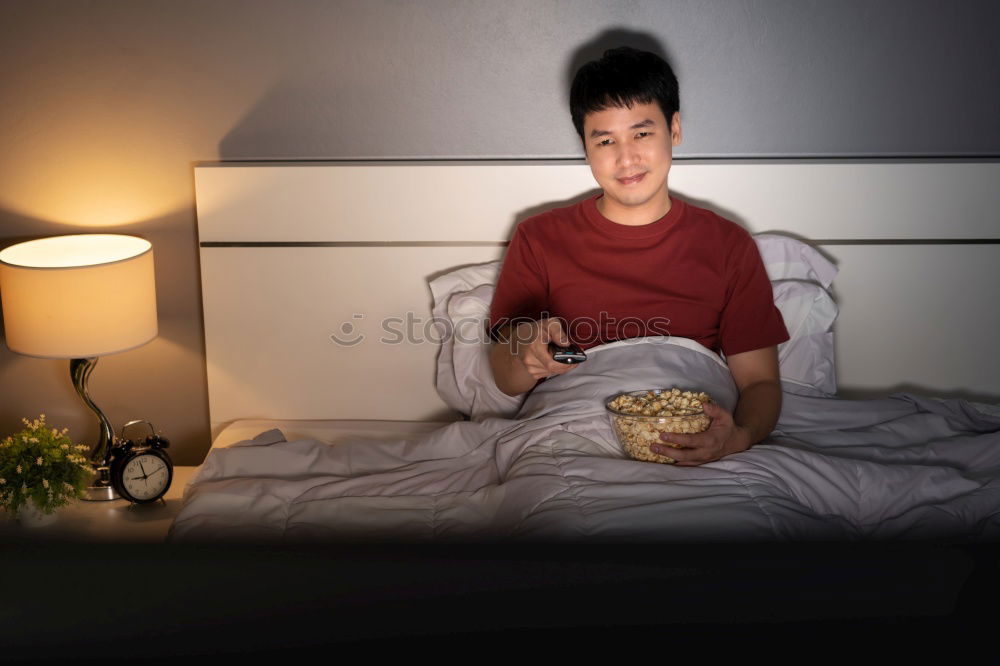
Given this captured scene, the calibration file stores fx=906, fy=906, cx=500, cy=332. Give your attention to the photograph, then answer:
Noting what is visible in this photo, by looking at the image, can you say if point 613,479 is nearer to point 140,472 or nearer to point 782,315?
point 782,315

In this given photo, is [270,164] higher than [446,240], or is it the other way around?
[270,164]

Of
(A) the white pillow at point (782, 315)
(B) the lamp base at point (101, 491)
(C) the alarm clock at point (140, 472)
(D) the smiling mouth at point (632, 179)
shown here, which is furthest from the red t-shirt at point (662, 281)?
(B) the lamp base at point (101, 491)

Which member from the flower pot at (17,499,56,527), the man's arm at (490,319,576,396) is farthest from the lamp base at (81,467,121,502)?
the man's arm at (490,319,576,396)

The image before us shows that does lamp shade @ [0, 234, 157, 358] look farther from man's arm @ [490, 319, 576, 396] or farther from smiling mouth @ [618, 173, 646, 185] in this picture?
smiling mouth @ [618, 173, 646, 185]

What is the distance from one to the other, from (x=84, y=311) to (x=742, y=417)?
135 cm

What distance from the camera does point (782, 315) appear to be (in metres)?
1.98

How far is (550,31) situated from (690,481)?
112 cm

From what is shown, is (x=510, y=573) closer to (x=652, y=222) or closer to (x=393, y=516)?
(x=393, y=516)

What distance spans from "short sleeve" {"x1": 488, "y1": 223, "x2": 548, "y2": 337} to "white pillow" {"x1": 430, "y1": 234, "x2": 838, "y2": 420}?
0.16 metres

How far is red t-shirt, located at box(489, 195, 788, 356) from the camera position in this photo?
180cm

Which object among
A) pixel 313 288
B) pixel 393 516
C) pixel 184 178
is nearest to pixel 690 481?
pixel 393 516

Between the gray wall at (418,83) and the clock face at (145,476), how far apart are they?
0.59 metres

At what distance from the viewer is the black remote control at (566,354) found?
159cm

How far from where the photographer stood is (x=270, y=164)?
212cm
